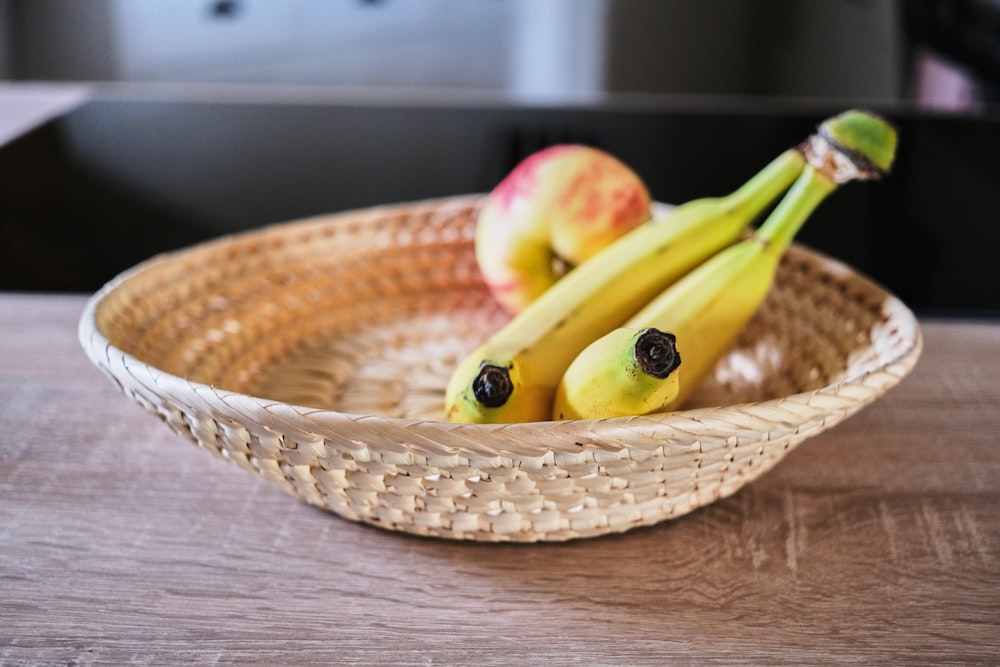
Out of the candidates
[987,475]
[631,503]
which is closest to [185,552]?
[631,503]

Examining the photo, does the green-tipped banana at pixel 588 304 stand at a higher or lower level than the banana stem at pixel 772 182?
lower

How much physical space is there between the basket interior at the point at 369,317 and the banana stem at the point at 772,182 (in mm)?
98

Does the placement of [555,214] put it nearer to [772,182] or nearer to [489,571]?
[772,182]

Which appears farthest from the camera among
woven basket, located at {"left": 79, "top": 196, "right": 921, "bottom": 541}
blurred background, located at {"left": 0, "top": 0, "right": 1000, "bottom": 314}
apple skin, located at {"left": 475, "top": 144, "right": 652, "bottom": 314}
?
blurred background, located at {"left": 0, "top": 0, "right": 1000, "bottom": 314}

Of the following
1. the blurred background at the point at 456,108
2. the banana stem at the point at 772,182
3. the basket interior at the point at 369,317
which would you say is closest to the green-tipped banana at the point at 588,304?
the banana stem at the point at 772,182

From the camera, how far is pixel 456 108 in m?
1.37

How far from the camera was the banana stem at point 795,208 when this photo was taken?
0.60 metres

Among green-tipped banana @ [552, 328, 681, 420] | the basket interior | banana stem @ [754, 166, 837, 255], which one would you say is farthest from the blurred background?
green-tipped banana @ [552, 328, 681, 420]

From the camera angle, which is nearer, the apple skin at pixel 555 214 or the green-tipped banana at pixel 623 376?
the green-tipped banana at pixel 623 376

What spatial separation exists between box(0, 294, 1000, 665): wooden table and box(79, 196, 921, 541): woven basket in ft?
0.09

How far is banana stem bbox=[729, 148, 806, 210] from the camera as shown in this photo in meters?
0.62

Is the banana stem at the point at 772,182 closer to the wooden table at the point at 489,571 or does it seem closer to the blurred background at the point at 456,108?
the wooden table at the point at 489,571

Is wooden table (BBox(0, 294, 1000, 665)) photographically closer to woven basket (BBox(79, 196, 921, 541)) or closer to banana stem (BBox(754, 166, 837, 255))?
woven basket (BBox(79, 196, 921, 541))

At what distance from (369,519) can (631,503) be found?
0.14 meters
